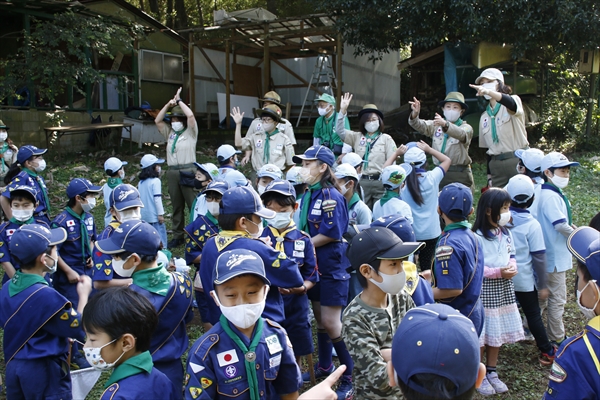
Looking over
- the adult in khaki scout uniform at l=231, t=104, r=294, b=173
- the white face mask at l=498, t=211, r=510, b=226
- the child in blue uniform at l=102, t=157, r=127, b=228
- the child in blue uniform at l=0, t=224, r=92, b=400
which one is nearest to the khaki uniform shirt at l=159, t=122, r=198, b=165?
the adult in khaki scout uniform at l=231, t=104, r=294, b=173

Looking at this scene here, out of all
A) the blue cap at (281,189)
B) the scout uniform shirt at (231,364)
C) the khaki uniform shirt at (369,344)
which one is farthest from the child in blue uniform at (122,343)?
the blue cap at (281,189)

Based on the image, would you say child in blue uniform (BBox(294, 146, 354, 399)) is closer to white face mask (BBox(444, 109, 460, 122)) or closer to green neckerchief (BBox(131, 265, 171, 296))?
green neckerchief (BBox(131, 265, 171, 296))

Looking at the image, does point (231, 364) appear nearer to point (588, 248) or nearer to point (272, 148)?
point (588, 248)

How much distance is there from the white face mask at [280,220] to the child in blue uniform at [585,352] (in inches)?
87.0

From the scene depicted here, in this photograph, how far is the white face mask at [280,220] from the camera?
4.03m

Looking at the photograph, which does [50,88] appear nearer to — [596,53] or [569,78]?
[596,53]

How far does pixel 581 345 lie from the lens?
81.0 inches

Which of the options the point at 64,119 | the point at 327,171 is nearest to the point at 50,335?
the point at 327,171

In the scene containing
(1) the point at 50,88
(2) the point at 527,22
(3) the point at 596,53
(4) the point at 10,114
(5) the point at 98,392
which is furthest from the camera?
(4) the point at 10,114

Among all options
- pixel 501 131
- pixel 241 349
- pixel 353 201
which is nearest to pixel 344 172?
pixel 353 201

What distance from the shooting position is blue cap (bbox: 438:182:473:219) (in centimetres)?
383

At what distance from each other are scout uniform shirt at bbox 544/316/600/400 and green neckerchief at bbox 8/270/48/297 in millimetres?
2960

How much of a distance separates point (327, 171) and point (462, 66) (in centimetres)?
1001

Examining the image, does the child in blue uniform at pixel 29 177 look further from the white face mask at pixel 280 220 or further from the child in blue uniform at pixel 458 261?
the child in blue uniform at pixel 458 261
